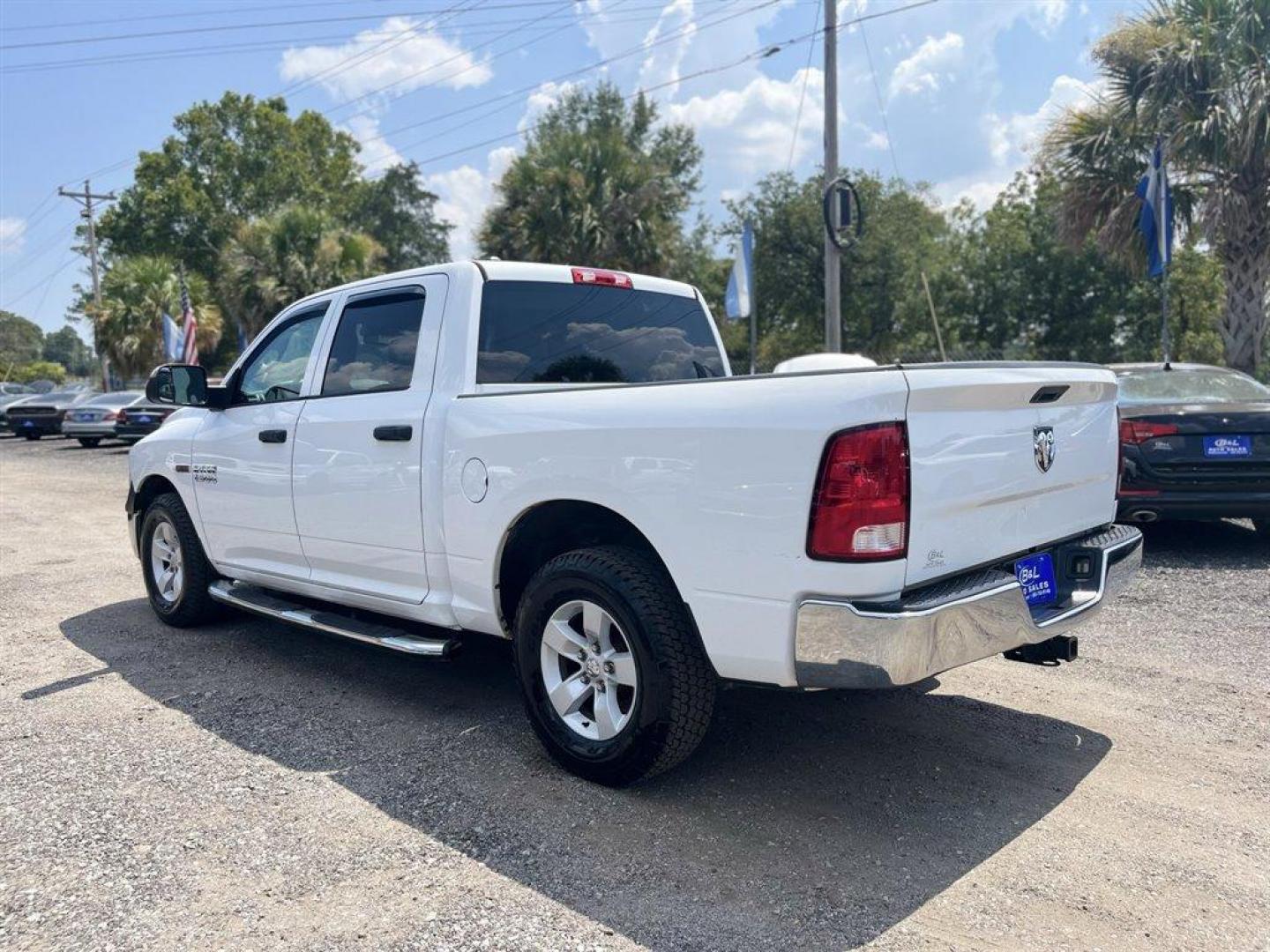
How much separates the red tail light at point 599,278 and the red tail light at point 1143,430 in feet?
13.5

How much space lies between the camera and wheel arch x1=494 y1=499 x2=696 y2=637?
354 centimetres

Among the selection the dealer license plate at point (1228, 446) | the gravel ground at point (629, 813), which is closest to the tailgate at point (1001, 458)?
the gravel ground at point (629, 813)

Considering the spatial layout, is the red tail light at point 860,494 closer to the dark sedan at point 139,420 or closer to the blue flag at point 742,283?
the blue flag at point 742,283

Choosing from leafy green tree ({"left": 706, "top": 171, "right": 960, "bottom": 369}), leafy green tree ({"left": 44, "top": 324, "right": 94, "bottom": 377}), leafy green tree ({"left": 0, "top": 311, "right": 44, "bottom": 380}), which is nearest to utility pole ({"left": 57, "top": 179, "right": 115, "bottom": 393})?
leafy green tree ({"left": 706, "top": 171, "right": 960, "bottom": 369})

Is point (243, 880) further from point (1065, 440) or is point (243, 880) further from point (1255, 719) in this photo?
point (1255, 719)

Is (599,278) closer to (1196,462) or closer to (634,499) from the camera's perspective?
(634,499)

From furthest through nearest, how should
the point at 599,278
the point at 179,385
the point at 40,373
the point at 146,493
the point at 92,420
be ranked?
the point at 40,373 < the point at 92,420 < the point at 146,493 < the point at 179,385 < the point at 599,278

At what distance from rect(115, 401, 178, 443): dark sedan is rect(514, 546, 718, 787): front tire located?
19.2 metres

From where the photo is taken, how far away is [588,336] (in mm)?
4559

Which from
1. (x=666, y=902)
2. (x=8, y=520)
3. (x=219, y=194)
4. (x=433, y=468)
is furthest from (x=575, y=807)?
(x=219, y=194)

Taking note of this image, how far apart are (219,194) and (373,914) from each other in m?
49.6

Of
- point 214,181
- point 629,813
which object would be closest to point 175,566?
point 629,813

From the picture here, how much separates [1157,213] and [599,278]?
10.5m

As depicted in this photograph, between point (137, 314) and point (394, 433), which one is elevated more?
point (137, 314)
